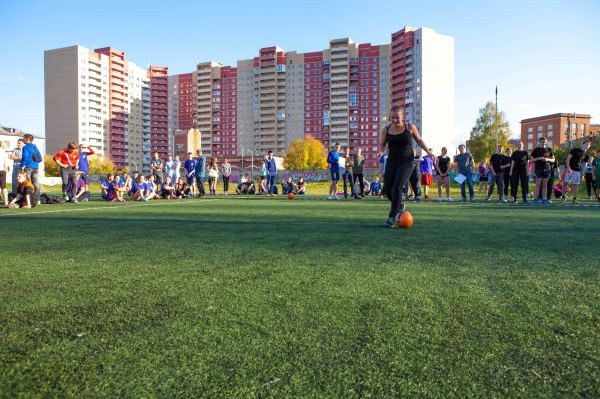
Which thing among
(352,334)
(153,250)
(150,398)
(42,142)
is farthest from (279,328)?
(42,142)

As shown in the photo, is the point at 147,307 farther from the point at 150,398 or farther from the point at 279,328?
the point at 150,398

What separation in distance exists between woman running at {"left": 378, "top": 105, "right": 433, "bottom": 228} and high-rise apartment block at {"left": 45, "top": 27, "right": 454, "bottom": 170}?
110 meters

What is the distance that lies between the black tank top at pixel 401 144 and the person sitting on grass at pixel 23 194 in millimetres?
10225

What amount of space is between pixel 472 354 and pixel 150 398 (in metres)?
1.36

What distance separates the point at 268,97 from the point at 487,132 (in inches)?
3232

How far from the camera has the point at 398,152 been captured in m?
7.12

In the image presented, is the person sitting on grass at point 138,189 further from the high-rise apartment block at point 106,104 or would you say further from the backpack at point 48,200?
the high-rise apartment block at point 106,104

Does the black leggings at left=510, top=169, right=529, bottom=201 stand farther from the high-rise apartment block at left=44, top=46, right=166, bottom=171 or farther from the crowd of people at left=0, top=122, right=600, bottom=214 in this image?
the high-rise apartment block at left=44, top=46, right=166, bottom=171

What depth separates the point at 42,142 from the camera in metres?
110

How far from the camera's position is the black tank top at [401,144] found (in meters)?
7.04

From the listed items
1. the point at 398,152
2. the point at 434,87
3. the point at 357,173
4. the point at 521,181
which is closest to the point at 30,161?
the point at 398,152

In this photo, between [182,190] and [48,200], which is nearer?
[48,200]

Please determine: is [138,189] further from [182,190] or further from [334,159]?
[334,159]

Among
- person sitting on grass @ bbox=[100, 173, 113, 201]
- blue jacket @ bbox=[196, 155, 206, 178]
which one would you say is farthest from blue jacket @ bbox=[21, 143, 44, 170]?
blue jacket @ bbox=[196, 155, 206, 178]
